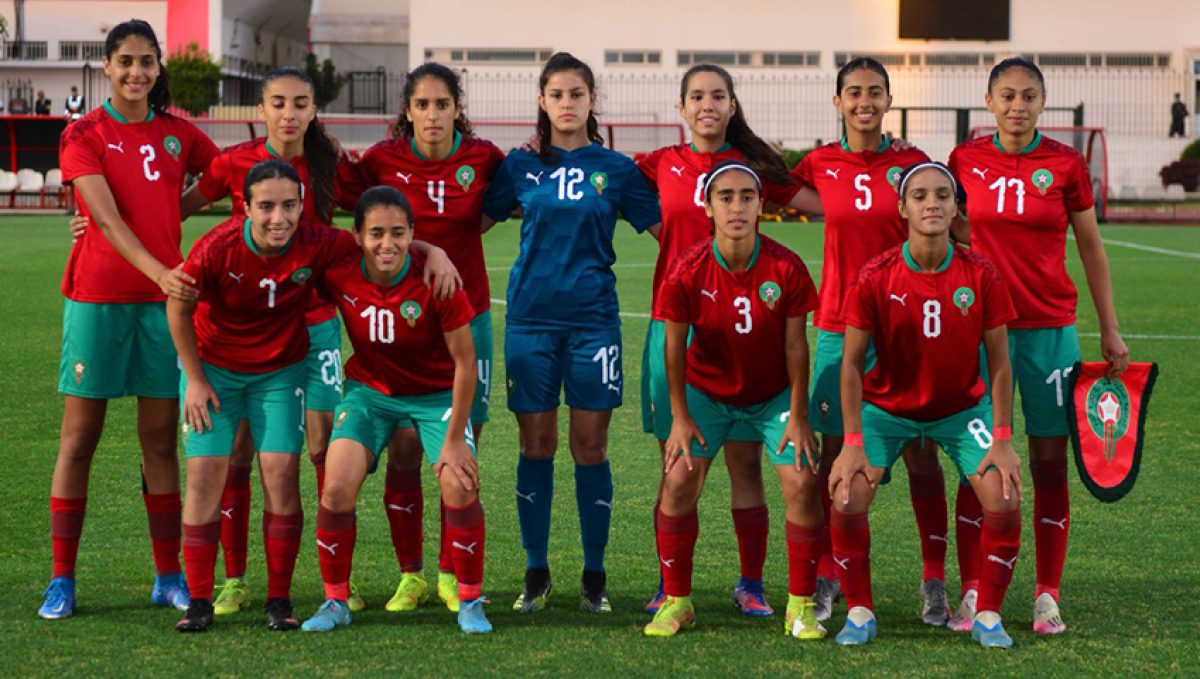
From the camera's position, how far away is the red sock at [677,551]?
527 cm

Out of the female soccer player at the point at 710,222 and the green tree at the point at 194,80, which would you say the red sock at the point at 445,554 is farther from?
the green tree at the point at 194,80

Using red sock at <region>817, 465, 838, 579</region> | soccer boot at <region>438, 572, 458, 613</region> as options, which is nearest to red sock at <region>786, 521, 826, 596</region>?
red sock at <region>817, 465, 838, 579</region>

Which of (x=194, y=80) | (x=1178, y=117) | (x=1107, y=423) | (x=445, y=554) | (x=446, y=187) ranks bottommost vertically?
(x=445, y=554)

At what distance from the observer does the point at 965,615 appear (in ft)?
17.4

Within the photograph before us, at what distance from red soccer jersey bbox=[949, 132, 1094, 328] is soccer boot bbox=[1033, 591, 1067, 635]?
0.91m

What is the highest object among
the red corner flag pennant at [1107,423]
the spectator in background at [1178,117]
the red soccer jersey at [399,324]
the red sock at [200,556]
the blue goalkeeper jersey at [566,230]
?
the spectator in background at [1178,117]

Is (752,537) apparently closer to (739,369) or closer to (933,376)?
Answer: (739,369)

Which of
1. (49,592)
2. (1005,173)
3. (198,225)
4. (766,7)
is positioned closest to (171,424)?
(49,592)

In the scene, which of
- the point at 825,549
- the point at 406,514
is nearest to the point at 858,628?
the point at 825,549

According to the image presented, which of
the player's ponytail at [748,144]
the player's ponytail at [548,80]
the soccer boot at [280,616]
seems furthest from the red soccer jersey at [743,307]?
the soccer boot at [280,616]

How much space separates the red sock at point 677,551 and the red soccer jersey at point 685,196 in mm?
780

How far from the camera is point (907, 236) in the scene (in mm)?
5484

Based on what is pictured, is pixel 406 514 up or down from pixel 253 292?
down

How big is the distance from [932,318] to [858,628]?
101 centimetres
